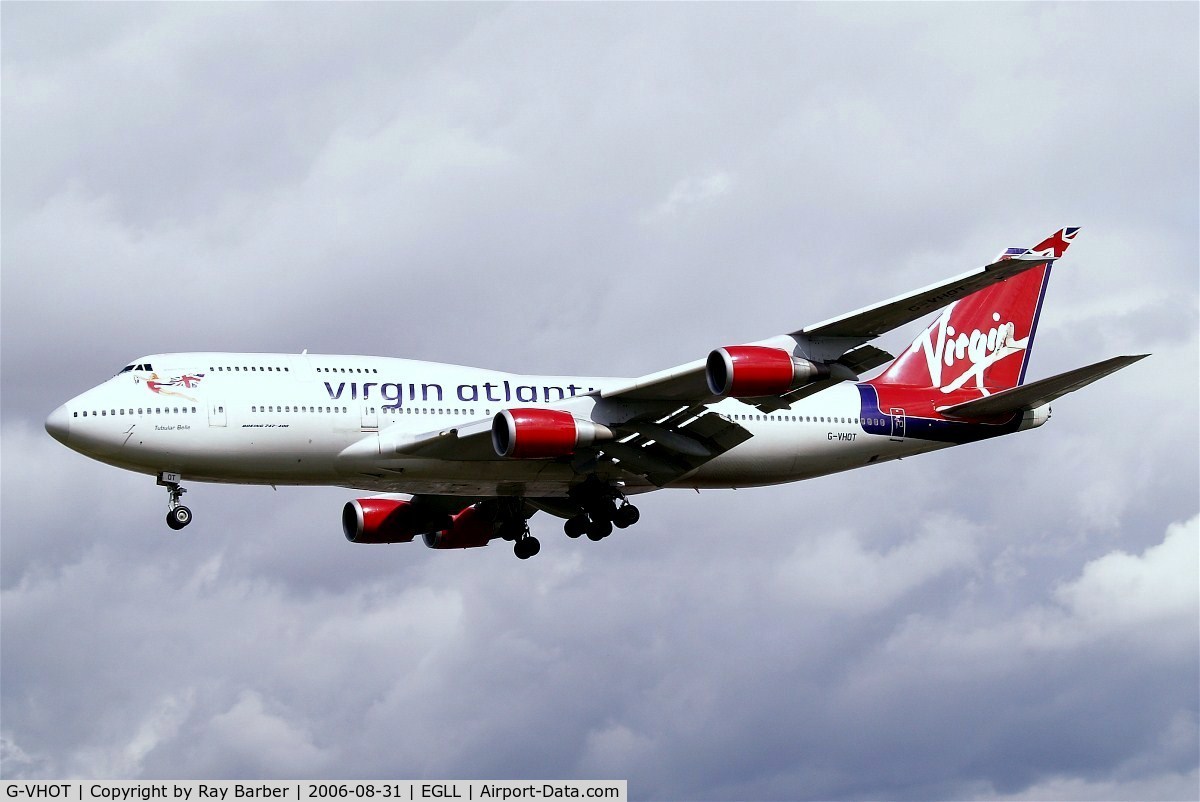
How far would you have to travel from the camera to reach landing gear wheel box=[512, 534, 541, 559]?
175 ft

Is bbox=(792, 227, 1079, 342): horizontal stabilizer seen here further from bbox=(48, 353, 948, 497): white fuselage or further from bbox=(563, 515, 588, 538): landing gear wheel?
bbox=(563, 515, 588, 538): landing gear wheel

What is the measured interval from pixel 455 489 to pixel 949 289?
15451 millimetres

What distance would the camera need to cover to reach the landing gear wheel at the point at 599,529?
164 feet

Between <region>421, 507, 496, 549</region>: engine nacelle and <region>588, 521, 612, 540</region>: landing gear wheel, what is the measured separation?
206 inches

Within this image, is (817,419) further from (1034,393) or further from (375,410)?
(375,410)

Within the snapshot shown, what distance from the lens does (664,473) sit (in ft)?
159

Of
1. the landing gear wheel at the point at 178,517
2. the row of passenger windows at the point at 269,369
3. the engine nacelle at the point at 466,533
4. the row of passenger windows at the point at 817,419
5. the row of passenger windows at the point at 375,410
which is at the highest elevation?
the row of passenger windows at the point at 817,419

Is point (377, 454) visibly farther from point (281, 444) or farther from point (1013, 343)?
point (1013, 343)

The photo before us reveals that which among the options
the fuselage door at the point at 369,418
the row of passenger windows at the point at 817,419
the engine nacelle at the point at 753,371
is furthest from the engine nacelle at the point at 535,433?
the row of passenger windows at the point at 817,419

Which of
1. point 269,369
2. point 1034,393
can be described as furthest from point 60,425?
point 1034,393

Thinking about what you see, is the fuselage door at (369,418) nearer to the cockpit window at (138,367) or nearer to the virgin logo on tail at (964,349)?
the cockpit window at (138,367)

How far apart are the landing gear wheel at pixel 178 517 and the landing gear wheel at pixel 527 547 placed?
11543mm

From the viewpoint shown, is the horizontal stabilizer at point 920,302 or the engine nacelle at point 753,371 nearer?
the horizontal stabilizer at point 920,302

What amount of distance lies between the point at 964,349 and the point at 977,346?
60 cm
